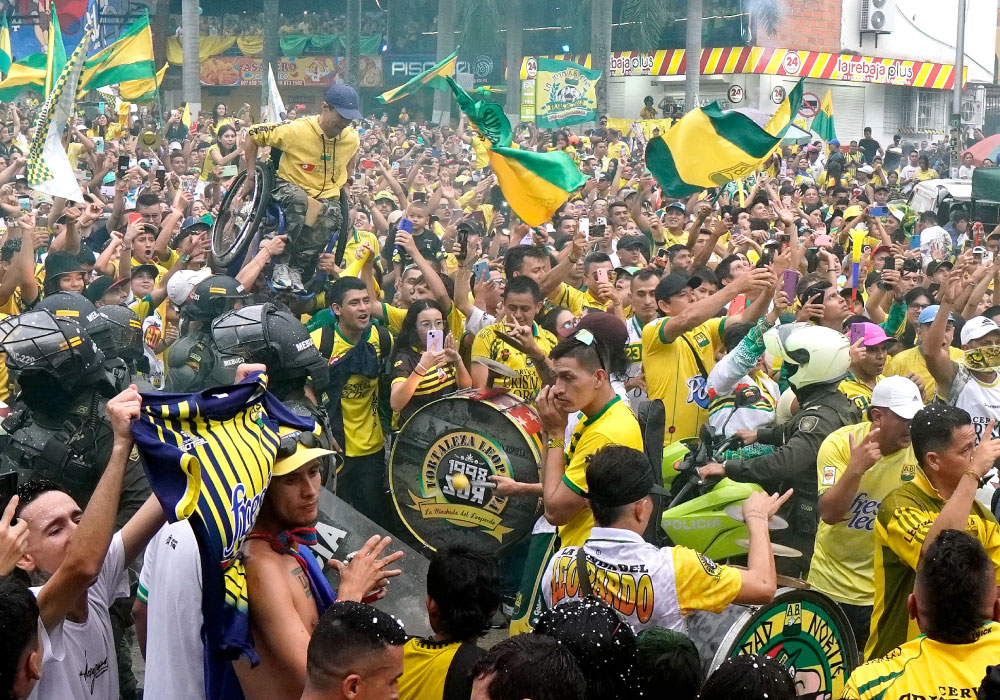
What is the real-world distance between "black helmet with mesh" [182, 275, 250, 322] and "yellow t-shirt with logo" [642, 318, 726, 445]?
2290 mm

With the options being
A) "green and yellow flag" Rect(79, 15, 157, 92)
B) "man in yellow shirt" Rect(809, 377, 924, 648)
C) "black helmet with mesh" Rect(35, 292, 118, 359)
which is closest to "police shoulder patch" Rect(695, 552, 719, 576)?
"man in yellow shirt" Rect(809, 377, 924, 648)

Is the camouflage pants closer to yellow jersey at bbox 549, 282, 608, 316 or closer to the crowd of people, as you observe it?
the crowd of people

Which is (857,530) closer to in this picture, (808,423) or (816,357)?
(808,423)

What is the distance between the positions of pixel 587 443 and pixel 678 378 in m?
2.08

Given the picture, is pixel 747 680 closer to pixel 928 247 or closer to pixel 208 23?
pixel 928 247

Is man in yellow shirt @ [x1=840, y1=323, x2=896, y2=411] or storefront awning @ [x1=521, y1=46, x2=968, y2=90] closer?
man in yellow shirt @ [x1=840, y1=323, x2=896, y2=411]

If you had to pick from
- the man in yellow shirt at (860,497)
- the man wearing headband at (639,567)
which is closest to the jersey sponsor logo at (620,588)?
the man wearing headband at (639,567)

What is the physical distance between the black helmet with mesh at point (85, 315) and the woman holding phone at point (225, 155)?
8.85 m

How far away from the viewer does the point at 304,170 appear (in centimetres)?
806

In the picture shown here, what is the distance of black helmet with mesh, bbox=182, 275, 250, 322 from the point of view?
616cm

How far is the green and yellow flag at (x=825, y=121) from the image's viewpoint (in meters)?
20.6

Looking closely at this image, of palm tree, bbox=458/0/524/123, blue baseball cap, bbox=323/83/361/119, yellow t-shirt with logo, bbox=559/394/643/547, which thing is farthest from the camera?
palm tree, bbox=458/0/524/123

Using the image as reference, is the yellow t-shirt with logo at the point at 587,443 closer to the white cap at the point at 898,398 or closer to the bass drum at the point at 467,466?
the white cap at the point at 898,398

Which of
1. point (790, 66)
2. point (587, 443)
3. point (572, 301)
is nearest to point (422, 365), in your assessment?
point (587, 443)
